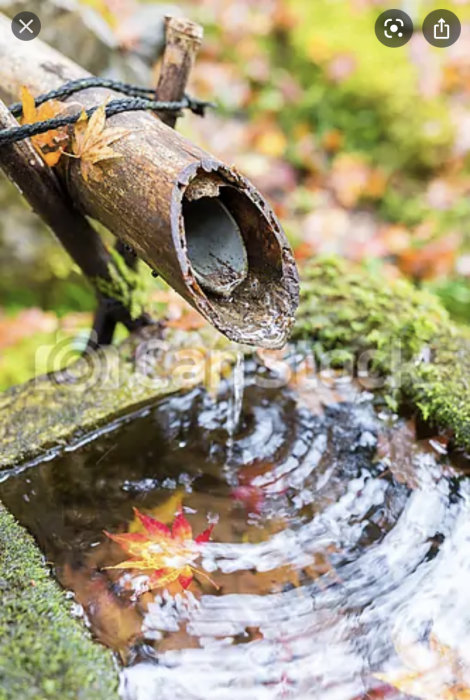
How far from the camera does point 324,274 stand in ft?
9.52

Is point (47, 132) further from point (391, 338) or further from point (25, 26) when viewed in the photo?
point (391, 338)

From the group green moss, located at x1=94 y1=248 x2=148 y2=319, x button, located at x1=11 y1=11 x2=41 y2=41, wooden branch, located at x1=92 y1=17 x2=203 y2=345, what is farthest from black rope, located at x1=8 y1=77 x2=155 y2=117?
green moss, located at x1=94 y1=248 x2=148 y2=319

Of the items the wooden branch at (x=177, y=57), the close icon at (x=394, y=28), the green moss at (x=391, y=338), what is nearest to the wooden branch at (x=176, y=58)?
the wooden branch at (x=177, y=57)

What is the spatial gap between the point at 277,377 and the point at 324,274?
61 centimetres

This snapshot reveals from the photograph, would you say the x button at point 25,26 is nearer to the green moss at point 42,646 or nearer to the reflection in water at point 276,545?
the reflection in water at point 276,545

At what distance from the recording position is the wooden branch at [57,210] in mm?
1990

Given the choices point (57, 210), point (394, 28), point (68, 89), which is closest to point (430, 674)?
point (57, 210)

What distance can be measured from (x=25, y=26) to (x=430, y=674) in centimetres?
287

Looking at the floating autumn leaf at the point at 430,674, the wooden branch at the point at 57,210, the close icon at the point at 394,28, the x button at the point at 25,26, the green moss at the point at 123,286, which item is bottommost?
the floating autumn leaf at the point at 430,674

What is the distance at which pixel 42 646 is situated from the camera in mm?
1487

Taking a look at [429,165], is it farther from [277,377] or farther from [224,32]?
[277,377]

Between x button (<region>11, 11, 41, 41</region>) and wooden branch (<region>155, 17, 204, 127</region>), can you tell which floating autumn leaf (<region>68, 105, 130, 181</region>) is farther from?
x button (<region>11, 11, 41, 41</region>)

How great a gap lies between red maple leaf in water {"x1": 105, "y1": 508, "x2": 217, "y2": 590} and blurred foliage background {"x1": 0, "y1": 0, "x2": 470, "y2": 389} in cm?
223

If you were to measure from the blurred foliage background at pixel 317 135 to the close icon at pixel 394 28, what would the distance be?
81 millimetres
